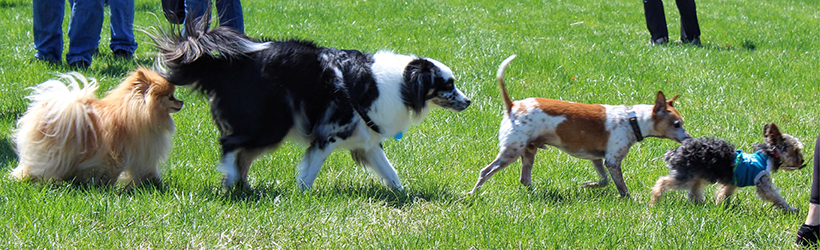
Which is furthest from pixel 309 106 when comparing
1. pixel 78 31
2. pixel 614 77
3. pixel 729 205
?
pixel 614 77

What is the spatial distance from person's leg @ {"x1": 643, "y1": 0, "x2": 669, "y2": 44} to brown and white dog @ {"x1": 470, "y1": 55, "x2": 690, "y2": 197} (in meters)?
7.29

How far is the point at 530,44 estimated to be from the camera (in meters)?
10.0

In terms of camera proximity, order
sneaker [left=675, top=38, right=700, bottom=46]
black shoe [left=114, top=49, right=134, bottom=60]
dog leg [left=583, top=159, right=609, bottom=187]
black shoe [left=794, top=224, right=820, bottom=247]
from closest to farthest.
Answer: black shoe [left=794, top=224, right=820, bottom=247] < dog leg [left=583, top=159, right=609, bottom=187] < black shoe [left=114, top=49, right=134, bottom=60] < sneaker [left=675, top=38, right=700, bottom=46]

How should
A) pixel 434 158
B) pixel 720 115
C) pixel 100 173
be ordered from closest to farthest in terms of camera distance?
1. pixel 100 173
2. pixel 434 158
3. pixel 720 115

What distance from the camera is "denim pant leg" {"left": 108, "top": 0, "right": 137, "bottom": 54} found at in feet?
24.4

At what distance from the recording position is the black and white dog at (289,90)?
374 cm

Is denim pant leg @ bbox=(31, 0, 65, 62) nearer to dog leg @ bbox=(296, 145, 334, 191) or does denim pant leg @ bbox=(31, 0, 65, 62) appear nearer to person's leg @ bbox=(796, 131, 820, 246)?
dog leg @ bbox=(296, 145, 334, 191)

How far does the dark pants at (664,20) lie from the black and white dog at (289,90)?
822cm

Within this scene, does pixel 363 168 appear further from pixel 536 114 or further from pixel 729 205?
pixel 729 205

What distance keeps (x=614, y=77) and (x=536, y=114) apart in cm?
396

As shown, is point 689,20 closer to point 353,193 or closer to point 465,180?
point 465,180

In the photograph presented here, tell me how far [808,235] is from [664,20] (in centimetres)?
851

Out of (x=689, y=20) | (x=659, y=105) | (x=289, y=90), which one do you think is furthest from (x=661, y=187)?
(x=689, y=20)

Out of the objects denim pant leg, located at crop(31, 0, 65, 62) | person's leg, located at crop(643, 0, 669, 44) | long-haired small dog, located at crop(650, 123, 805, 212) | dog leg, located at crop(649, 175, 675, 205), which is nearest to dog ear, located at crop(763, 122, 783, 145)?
long-haired small dog, located at crop(650, 123, 805, 212)
